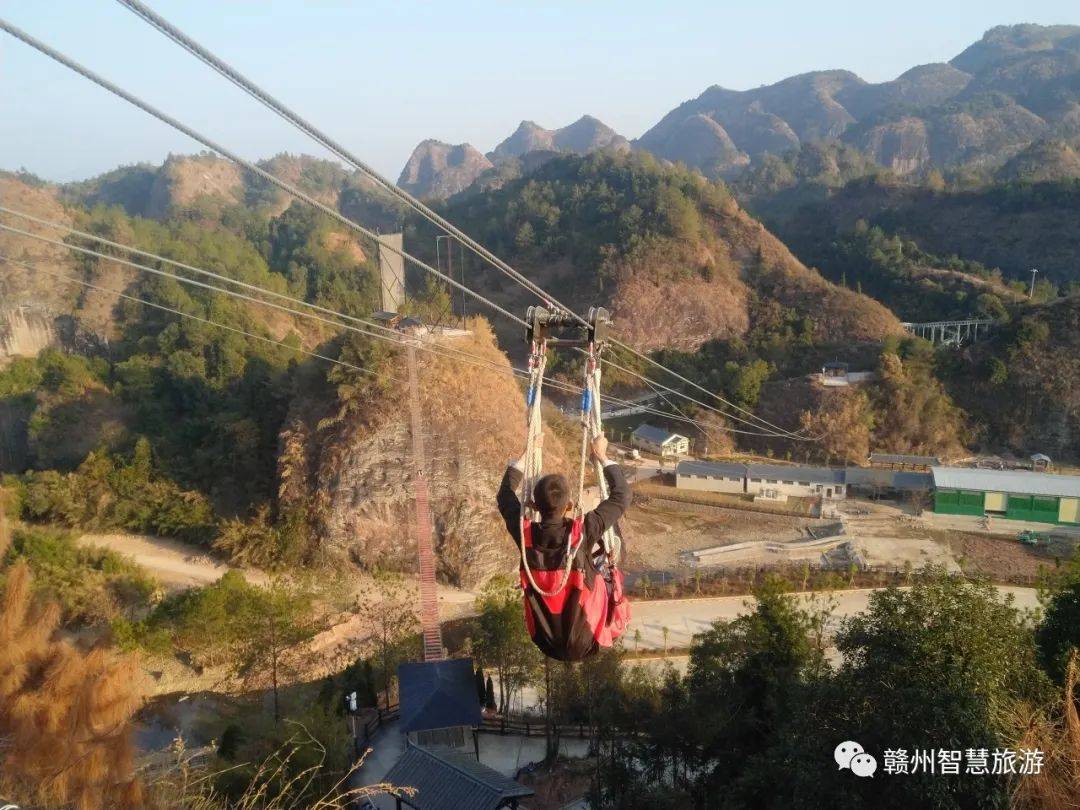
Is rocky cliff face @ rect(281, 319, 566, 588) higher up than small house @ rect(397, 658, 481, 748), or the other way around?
rocky cliff face @ rect(281, 319, 566, 588)

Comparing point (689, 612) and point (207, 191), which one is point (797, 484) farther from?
point (207, 191)

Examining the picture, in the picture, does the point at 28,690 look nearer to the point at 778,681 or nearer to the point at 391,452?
the point at 778,681

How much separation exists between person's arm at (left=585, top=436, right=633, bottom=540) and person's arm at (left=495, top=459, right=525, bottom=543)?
1.02 feet

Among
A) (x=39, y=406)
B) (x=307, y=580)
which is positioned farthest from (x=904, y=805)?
(x=39, y=406)

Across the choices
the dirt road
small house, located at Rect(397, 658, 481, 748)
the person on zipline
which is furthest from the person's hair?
the dirt road

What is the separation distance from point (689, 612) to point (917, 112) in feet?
280

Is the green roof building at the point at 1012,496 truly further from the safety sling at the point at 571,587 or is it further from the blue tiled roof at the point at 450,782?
the safety sling at the point at 571,587

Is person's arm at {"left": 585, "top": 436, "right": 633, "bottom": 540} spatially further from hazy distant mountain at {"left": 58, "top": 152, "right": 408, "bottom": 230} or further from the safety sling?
hazy distant mountain at {"left": 58, "top": 152, "right": 408, "bottom": 230}

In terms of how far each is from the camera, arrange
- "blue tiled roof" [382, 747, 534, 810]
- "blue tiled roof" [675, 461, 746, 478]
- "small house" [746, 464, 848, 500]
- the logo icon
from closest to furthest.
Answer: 1. the logo icon
2. "blue tiled roof" [382, 747, 534, 810]
3. "small house" [746, 464, 848, 500]
4. "blue tiled roof" [675, 461, 746, 478]

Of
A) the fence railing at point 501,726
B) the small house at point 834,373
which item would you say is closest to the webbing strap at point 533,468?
the fence railing at point 501,726

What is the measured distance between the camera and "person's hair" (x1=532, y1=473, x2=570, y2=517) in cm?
297

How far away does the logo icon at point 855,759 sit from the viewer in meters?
4.17

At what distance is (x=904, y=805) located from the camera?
12.9 ft

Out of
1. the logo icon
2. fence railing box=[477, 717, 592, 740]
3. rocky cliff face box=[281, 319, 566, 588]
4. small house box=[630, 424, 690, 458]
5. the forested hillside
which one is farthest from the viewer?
the forested hillside
